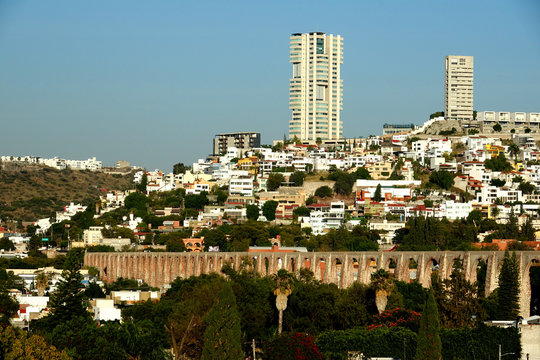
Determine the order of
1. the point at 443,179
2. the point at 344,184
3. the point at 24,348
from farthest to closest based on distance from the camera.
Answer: the point at 443,179 → the point at 344,184 → the point at 24,348

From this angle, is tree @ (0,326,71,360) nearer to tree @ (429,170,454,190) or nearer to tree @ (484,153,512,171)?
tree @ (429,170,454,190)

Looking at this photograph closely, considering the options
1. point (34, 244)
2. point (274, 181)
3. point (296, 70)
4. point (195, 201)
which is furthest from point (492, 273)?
point (296, 70)

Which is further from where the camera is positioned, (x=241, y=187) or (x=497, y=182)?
(x=241, y=187)

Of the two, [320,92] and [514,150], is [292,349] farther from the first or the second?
[320,92]

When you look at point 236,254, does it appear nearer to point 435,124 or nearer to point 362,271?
point 362,271

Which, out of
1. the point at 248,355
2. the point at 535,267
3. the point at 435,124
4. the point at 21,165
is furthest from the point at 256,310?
the point at 21,165

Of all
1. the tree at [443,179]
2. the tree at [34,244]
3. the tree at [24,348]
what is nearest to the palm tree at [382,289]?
the tree at [24,348]
